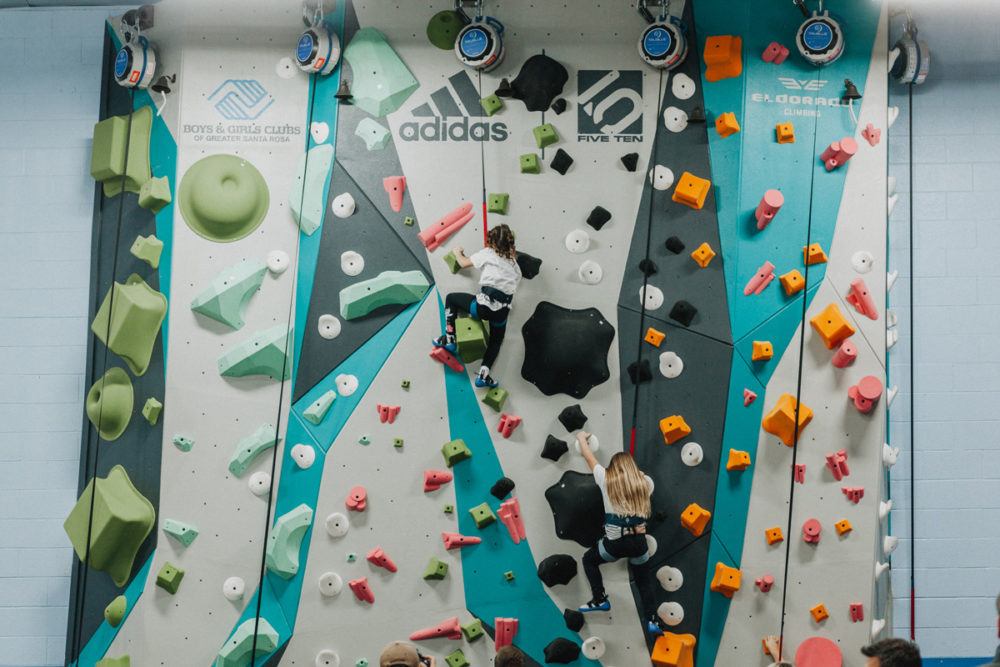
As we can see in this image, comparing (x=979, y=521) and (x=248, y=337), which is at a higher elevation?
(x=248, y=337)

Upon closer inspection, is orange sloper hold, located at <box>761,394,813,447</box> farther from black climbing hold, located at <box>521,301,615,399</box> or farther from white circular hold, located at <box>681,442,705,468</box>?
black climbing hold, located at <box>521,301,615,399</box>

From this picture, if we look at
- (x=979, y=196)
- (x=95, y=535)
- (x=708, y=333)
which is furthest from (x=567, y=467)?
(x=979, y=196)

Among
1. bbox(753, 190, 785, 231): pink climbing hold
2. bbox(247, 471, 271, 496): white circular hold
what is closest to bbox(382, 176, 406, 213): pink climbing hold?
bbox(247, 471, 271, 496): white circular hold

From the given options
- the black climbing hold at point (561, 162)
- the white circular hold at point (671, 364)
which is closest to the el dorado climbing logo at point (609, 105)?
the black climbing hold at point (561, 162)

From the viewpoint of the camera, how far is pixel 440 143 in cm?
399

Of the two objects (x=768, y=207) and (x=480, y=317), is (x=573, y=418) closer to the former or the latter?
(x=480, y=317)

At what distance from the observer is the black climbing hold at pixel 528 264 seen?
12.9 feet

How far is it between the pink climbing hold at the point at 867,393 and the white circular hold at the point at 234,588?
122 inches

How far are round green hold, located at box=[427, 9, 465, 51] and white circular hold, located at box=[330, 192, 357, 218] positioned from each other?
35.2 inches

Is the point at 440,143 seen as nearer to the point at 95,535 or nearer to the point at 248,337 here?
the point at 248,337

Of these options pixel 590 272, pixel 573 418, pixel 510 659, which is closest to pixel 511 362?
pixel 573 418

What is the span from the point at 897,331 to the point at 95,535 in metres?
4.17

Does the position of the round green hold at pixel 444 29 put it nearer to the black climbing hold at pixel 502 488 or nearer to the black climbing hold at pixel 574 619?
the black climbing hold at pixel 502 488

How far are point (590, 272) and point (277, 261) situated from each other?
5.09 feet
